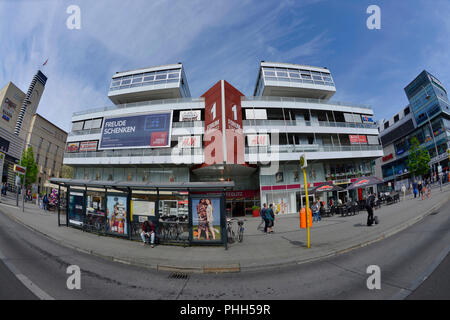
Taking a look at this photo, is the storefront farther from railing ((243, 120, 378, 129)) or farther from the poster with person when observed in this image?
railing ((243, 120, 378, 129))

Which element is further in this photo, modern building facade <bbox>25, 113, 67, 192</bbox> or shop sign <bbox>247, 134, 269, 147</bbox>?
modern building facade <bbox>25, 113, 67, 192</bbox>

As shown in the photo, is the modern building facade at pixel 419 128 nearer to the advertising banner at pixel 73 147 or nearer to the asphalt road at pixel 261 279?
the asphalt road at pixel 261 279

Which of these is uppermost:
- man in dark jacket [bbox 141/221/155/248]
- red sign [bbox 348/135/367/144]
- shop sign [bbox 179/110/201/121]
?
shop sign [bbox 179/110/201/121]

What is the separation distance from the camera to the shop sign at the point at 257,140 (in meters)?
21.1

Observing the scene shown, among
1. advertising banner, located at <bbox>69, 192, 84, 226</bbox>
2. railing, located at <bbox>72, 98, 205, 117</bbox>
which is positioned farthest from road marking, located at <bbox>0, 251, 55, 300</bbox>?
railing, located at <bbox>72, 98, 205, 117</bbox>

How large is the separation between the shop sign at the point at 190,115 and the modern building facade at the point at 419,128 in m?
45.3

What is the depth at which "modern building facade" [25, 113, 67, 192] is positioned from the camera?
148 feet

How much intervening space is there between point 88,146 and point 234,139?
20.8 meters

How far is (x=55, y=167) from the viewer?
50188 millimetres

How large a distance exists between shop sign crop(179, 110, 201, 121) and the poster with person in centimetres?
1622

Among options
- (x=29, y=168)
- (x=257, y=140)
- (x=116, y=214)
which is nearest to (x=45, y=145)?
(x=29, y=168)

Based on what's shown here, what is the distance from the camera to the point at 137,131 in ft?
73.9
